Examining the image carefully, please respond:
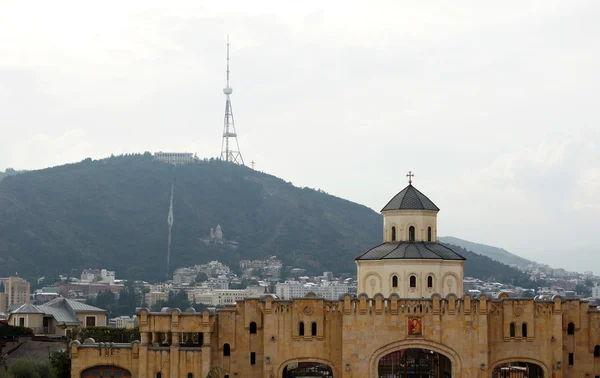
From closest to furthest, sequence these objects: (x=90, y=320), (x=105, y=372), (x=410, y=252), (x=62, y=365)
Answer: (x=105, y=372), (x=62, y=365), (x=410, y=252), (x=90, y=320)

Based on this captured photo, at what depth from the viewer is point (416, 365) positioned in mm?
71938

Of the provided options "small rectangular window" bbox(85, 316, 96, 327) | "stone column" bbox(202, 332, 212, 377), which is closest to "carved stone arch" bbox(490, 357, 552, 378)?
"stone column" bbox(202, 332, 212, 377)

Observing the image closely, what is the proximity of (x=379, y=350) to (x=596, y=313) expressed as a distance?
1114 cm

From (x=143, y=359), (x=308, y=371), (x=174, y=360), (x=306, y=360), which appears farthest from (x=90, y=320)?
(x=306, y=360)

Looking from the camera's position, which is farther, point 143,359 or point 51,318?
point 51,318

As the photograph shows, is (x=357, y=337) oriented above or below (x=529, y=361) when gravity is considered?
above

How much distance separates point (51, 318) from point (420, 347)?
4616 cm

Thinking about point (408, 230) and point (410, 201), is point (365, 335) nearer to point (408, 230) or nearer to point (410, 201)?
point (408, 230)

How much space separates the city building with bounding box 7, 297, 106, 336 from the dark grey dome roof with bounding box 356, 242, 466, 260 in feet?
99.1

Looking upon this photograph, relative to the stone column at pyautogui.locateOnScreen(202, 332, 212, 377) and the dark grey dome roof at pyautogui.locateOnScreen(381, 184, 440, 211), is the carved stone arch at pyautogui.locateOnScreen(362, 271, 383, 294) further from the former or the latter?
the stone column at pyautogui.locateOnScreen(202, 332, 212, 377)

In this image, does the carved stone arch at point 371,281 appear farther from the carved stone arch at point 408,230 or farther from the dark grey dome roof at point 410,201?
the dark grey dome roof at point 410,201

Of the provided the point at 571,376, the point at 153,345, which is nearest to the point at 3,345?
the point at 153,345

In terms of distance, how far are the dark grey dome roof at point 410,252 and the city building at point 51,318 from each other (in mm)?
30197

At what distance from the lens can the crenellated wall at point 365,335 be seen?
213 feet
